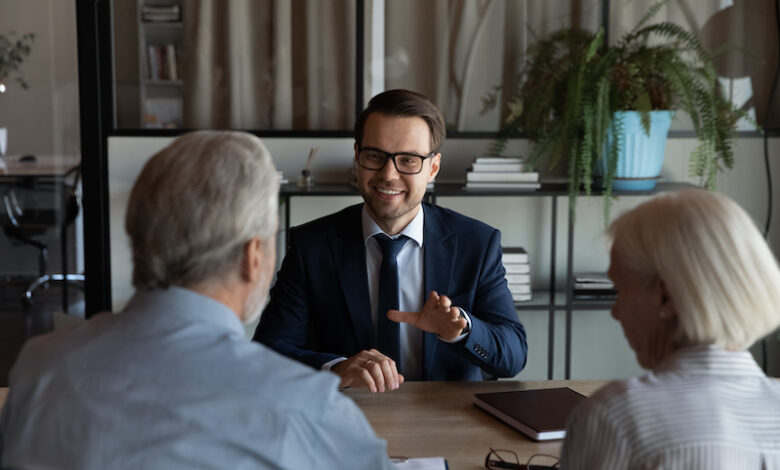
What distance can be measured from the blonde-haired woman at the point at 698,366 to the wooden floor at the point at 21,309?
3.60m

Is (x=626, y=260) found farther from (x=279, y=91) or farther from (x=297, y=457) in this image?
(x=279, y=91)

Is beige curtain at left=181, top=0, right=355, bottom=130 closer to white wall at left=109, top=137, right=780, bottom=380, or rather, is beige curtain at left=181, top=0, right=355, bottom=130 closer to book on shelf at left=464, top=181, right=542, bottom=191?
white wall at left=109, top=137, right=780, bottom=380

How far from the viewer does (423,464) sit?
65.3 inches

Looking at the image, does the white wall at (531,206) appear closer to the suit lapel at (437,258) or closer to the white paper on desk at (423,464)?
the suit lapel at (437,258)

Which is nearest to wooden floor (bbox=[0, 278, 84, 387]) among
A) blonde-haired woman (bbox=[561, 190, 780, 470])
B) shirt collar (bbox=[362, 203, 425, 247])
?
shirt collar (bbox=[362, 203, 425, 247])

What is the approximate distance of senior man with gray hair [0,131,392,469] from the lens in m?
1.07

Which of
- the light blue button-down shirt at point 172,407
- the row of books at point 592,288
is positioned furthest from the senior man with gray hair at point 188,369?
the row of books at point 592,288

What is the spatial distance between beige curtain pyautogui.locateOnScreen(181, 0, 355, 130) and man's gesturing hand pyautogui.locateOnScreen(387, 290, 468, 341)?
2285 mm

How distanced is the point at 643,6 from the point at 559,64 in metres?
0.56

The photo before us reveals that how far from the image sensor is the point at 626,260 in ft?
4.36

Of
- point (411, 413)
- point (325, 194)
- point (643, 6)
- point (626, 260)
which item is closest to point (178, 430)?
point (626, 260)

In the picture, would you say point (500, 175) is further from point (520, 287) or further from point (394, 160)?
point (394, 160)

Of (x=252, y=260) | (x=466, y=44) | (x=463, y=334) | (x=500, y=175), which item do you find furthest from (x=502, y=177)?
(x=252, y=260)

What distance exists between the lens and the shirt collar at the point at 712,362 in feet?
4.04
